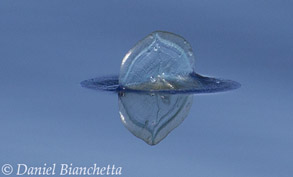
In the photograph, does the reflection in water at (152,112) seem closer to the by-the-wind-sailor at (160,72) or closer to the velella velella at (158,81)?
the velella velella at (158,81)

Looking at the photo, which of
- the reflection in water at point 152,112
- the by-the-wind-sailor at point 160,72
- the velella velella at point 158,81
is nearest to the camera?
the reflection in water at point 152,112

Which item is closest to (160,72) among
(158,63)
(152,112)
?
(158,63)

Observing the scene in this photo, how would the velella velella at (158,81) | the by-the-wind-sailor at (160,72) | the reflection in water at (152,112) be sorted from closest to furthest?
the reflection in water at (152,112)
the velella velella at (158,81)
the by-the-wind-sailor at (160,72)

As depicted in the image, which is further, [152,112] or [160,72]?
[160,72]

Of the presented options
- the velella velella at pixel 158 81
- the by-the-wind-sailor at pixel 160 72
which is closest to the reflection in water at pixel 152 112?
the velella velella at pixel 158 81

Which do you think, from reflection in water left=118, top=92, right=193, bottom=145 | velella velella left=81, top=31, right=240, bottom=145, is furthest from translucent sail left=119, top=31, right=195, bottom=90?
reflection in water left=118, top=92, right=193, bottom=145

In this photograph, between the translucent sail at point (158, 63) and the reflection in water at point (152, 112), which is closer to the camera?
the reflection in water at point (152, 112)

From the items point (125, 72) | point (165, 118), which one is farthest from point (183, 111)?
point (125, 72)

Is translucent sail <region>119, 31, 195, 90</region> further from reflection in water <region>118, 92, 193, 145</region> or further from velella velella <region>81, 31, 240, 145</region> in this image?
reflection in water <region>118, 92, 193, 145</region>

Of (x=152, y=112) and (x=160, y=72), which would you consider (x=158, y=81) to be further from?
(x=152, y=112)
